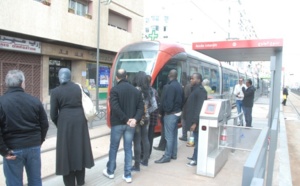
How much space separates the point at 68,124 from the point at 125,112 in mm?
933

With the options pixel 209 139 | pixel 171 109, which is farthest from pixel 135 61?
pixel 209 139

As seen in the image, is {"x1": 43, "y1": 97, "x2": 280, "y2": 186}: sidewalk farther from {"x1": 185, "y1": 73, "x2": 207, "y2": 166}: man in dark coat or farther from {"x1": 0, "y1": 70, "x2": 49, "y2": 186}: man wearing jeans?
{"x1": 0, "y1": 70, "x2": 49, "y2": 186}: man wearing jeans

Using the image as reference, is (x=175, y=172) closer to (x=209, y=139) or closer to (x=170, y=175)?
(x=170, y=175)

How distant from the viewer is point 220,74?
1596cm

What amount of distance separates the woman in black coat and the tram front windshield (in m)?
4.57

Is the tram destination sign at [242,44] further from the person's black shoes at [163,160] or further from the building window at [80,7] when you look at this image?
the building window at [80,7]

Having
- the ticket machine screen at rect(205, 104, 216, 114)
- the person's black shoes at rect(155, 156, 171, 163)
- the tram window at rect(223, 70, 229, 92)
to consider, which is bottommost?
the person's black shoes at rect(155, 156, 171, 163)

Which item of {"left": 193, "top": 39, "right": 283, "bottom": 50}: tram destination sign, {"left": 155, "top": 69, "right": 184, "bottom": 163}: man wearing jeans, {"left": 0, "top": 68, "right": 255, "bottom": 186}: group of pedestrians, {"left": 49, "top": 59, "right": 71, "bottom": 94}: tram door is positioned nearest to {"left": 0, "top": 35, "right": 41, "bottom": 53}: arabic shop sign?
{"left": 49, "top": 59, "right": 71, "bottom": 94}: tram door

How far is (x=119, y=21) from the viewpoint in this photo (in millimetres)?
20938

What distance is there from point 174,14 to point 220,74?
35.2 metres

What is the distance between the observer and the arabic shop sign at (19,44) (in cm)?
1297

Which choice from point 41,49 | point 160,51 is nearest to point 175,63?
point 160,51

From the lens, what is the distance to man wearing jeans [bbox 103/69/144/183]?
4375 millimetres

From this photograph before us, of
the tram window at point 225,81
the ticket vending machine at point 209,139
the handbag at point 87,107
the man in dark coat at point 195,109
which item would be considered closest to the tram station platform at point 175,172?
the ticket vending machine at point 209,139
